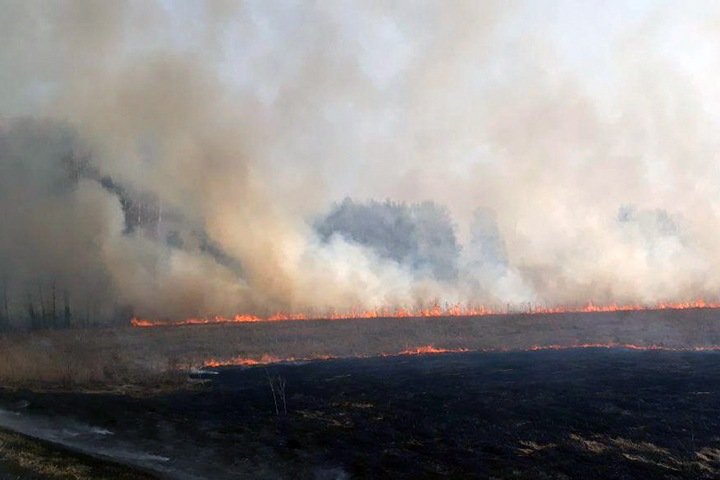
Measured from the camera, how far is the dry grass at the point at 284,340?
42438 mm

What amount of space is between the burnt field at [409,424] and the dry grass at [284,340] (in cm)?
593

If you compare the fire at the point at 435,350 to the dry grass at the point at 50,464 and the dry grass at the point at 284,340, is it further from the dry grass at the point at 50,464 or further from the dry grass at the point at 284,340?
the dry grass at the point at 50,464

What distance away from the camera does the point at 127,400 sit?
3459 centimetres

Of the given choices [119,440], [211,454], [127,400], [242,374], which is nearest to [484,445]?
[211,454]

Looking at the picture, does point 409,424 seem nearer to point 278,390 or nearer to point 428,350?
point 278,390

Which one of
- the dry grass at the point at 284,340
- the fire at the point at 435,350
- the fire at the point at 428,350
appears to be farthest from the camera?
the fire at the point at 428,350

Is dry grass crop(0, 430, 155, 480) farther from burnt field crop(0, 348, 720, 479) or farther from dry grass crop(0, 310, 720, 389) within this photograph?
dry grass crop(0, 310, 720, 389)

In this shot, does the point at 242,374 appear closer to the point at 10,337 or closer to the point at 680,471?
the point at 10,337

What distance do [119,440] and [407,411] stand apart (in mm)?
14233

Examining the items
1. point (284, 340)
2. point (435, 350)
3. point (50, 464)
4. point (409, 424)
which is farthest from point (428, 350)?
point (50, 464)

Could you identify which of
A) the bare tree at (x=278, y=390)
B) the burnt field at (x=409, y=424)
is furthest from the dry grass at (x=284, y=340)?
the bare tree at (x=278, y=390)

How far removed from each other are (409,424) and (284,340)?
35381 mm

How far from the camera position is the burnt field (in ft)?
74.3

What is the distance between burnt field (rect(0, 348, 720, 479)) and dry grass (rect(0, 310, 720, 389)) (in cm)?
593
